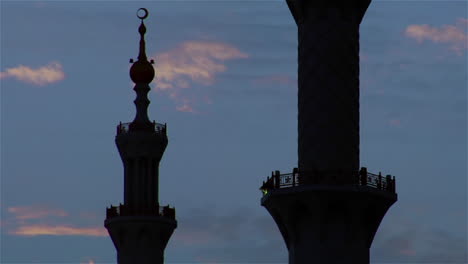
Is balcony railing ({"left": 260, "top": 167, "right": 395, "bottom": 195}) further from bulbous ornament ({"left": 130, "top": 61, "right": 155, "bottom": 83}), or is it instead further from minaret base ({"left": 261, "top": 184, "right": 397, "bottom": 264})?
bulbous ornament ({"left": 130, "top": 61, "right": 155, "bottom": 83})

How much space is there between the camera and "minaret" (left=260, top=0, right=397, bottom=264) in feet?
233

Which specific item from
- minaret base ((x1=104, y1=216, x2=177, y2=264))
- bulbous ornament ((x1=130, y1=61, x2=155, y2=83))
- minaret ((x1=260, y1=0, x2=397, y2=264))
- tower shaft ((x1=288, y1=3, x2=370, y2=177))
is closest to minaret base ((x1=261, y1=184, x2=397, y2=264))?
minaret ((x1=260, y1=0, x2=397, y2=264))

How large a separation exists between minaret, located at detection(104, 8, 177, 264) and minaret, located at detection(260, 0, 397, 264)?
127ft

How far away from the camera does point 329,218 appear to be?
234 ft

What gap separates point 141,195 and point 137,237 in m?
3.45

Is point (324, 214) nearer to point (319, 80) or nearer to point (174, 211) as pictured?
point (319, 80)

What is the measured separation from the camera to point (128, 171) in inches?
4464

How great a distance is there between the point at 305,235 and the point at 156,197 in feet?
139

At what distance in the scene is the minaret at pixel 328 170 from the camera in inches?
2793

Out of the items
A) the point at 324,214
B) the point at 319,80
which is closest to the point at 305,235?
the point at 324,214

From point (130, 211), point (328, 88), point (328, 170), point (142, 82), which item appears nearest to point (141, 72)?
point (142, 82)

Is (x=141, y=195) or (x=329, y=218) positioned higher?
(x=141, y=195)

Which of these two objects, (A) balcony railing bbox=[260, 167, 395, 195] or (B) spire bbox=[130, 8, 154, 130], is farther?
(B) spire bbox=[130, 8, 154, 130]

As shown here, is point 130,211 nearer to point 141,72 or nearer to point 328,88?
point 141,72
